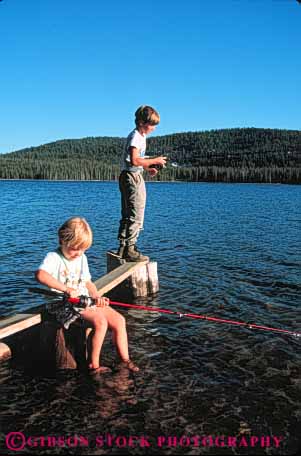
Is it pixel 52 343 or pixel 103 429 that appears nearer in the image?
pixel 103 429

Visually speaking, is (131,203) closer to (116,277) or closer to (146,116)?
(116,277)

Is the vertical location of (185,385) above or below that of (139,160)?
below

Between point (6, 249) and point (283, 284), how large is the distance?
370 inches

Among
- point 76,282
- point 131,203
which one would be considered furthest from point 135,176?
point 76,282

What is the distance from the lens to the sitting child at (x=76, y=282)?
5.13m

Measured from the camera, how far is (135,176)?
8.23m

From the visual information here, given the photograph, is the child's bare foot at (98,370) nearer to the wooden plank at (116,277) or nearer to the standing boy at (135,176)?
the wooden plank at (116,277)

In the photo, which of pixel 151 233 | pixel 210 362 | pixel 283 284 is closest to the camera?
pixel 210 362

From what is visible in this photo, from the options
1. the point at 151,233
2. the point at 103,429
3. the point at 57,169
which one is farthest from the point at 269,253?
the point at 57,169

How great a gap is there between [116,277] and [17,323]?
255cm

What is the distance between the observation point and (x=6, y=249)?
15.0 m

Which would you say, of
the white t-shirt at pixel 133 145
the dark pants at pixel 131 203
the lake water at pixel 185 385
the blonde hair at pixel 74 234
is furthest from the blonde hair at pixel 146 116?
the lake water at pixel 185 385

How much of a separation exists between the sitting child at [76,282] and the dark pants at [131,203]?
9.79 feet

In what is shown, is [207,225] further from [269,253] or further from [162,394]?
[162,394]
